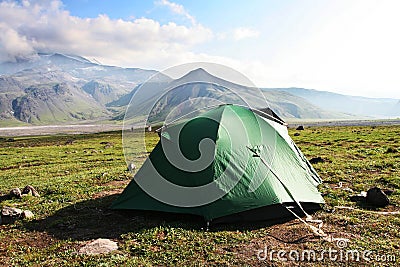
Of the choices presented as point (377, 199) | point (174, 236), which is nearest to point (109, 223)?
point (174, 236)

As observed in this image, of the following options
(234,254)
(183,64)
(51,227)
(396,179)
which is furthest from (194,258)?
(396,179)

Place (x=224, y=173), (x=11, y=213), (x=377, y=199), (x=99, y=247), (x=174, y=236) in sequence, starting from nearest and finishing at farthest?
(x=99, y=247), (x=174, y=236), (x=224, y=173), (x=377, y=199), (x=11, y=213)

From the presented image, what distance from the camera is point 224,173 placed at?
36.3ft

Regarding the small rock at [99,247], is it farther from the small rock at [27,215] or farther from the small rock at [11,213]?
the small rock at [11,213]

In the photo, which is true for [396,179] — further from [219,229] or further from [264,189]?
[219,229]

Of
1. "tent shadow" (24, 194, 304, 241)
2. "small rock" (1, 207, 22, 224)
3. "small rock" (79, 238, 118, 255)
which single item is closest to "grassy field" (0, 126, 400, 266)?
"tent shadow" (24, 194, 304, 241)

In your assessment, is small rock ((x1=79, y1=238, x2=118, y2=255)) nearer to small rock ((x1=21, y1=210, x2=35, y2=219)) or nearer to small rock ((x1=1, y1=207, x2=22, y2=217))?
small rock ((x1=21, y1=210, x2=35, y2=219))

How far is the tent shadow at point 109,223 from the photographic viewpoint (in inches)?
404

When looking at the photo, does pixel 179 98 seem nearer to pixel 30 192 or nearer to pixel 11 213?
pixel 11 213

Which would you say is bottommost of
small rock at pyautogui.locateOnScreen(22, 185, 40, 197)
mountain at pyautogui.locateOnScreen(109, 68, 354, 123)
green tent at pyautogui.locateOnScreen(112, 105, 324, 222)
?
small rock at pyautogui.locateOnScreen(22, 185, 40, 197)

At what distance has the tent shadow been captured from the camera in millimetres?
10266

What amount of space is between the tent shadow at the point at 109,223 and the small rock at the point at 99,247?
53 centimetres

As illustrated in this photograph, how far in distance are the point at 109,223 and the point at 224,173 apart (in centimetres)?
439

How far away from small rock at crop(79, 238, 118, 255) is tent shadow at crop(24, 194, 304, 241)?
53 cm
